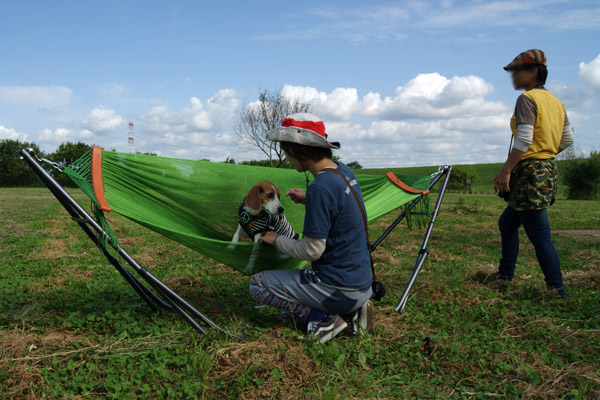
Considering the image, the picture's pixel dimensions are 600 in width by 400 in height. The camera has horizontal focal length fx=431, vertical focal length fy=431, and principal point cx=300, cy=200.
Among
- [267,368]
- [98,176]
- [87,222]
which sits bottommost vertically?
[267,368]

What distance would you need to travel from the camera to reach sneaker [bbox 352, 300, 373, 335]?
2.86 metres

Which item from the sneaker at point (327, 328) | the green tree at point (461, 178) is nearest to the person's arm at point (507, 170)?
the sneaker at point (327, 328)

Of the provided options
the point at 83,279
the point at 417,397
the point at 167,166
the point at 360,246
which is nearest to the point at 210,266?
the point at 83,279

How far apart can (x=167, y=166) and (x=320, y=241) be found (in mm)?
1400

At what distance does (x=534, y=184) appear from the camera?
3.45 meters

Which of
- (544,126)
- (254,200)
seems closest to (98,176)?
(254,200)

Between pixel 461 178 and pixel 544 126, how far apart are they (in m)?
41.4

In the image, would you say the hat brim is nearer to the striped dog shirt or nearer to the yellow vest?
the striped dog shirt

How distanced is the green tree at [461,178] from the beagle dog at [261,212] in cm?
3625

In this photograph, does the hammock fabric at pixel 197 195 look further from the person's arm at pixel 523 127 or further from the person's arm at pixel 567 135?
the person's arm at pixel 567 135

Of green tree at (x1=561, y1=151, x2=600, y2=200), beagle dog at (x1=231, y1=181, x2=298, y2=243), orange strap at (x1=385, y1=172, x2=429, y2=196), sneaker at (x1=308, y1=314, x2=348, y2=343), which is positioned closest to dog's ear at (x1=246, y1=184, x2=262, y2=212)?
beagle dog at (x1=231, y1=181, x2=298, y2=243)

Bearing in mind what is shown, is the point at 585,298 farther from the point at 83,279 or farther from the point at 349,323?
the point at 83,279

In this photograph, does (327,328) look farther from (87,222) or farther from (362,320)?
(87,222)

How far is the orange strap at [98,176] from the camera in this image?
8.34 feet
